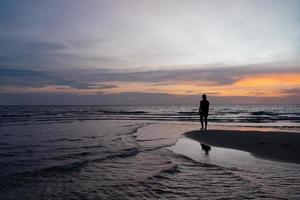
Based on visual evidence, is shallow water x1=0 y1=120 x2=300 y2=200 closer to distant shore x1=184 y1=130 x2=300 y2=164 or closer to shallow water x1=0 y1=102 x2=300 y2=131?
distant shore x1=184 y1=130 x2=300 y2=164

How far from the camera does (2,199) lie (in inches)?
262

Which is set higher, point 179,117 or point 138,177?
point 179,117

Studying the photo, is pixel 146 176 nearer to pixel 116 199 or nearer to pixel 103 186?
pixel 103 186

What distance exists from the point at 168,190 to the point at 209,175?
177 centimetres

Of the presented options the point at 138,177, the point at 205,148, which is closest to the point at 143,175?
the point at 138,177

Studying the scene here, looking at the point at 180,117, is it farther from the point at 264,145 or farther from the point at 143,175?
the point at 143,175

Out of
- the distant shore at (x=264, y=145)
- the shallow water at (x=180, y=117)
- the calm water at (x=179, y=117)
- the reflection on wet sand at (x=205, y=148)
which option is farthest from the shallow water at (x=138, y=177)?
the calm water at (x=179, y=117)

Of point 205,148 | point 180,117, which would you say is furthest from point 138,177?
point 180,117

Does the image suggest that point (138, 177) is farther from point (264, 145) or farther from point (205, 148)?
point (264, 145)

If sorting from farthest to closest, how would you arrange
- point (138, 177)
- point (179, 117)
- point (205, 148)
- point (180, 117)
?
point (179, 117), point (180, 117), point (205, 148), point (138, 177)

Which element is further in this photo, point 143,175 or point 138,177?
point 143,175

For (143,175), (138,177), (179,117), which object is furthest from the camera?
(179,117)

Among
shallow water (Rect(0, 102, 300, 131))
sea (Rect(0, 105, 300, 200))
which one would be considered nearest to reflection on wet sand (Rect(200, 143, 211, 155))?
sea (Rect(0, 105, 300, 200))

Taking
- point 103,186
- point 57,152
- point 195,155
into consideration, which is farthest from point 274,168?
point 57,152
